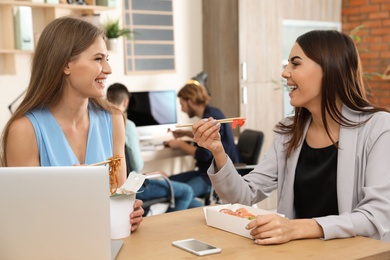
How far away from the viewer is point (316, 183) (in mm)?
2229

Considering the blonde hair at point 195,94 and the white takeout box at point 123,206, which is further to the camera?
the blonde hair at point 195,94

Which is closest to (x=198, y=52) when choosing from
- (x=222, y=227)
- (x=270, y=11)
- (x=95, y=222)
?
(x=270, y=11)

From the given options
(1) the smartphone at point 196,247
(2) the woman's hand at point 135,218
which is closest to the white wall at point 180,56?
(2) the woman's hand at point 135,218

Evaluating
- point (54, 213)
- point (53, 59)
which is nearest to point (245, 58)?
point (53, 59)

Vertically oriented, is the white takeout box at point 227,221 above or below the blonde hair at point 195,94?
below

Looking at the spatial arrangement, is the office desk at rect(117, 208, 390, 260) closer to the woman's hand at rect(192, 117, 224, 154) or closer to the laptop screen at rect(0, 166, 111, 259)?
the laptop screen at rect(0, 166, 111, 259)

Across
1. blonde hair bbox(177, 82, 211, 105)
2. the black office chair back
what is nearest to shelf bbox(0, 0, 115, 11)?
blonde hair bbox(177, 82, 211, 105)

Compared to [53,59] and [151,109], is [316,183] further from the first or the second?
[151,109]

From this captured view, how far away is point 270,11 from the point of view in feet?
18.4

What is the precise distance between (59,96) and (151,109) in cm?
287

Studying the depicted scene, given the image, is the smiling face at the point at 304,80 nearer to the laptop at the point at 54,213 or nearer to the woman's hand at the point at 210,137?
the woman's hand at the point at 210,137

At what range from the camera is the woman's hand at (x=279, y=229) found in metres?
1.80

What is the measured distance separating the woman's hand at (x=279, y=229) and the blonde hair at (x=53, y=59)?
0.88m

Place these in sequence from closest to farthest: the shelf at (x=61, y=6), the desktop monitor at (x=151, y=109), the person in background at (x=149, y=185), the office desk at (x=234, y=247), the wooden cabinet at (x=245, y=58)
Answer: the office desk at (x=234, y=247)
the person in background at (x=149, y=185)
the shelf at (x=61, y=6)
the desktop monitor at (x=151, y=109)
the wooden cabinet at (x=245, y=58)
